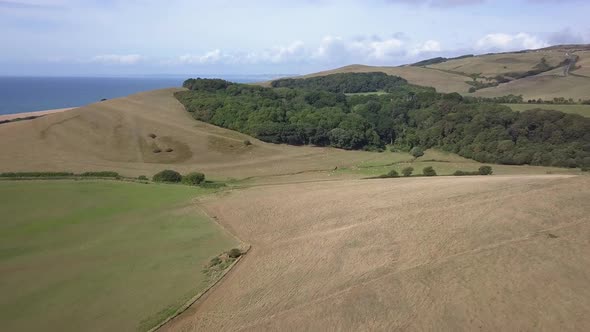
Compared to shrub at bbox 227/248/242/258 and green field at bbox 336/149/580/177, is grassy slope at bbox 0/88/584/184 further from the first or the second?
shrub at bbox 227/248/242/258

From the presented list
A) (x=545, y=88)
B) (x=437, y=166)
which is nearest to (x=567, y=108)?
(x=545, y=88)

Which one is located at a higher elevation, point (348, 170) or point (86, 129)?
point (86, 129)

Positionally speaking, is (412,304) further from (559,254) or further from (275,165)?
(275,165)

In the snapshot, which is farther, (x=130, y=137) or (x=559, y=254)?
(x=130, y=137)

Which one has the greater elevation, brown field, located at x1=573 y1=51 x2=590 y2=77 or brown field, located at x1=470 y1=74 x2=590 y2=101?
brown field, located at x1=573 y1=51 x2=590 y2=77

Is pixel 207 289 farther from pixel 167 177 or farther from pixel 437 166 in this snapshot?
pixel 437 166

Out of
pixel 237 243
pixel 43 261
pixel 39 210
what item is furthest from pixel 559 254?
pixel 39 210

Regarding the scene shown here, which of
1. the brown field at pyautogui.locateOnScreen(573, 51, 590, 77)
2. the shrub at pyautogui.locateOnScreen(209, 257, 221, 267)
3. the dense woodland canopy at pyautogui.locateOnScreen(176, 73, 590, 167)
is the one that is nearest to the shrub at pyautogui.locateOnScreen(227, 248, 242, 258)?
the shrub at pyautogui.locateOnScreen(209, 257, 221, 267)
